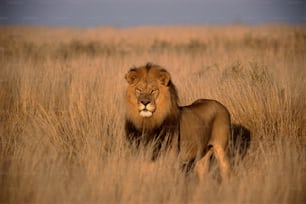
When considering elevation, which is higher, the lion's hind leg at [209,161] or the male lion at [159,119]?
the male lion at [159,119]

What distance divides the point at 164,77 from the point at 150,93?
0.61ft

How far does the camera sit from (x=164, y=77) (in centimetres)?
446

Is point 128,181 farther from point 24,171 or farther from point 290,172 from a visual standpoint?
point 290,172

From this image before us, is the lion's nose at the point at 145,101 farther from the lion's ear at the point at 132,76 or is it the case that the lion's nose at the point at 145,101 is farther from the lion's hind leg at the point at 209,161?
the lion's hind leg at the point at 209,161

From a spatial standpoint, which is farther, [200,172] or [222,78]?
[222,78]

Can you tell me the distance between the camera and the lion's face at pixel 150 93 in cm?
441

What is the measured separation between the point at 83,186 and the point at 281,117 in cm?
283

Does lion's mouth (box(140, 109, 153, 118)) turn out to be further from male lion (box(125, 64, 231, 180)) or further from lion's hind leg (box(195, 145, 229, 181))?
lion's hind leg (box(195, 145, 229, 181))

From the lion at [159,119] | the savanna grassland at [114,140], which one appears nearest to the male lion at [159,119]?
the lion at [159,119]

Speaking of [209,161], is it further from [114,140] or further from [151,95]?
[151,95]

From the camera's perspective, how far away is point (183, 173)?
14.0 ft

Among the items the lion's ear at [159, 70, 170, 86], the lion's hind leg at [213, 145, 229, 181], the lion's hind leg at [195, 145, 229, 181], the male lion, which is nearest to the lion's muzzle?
the male lion

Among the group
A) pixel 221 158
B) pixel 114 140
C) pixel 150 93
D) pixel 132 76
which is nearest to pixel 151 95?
pixel 150 93

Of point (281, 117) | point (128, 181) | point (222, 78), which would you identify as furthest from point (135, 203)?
point (222, 78)
